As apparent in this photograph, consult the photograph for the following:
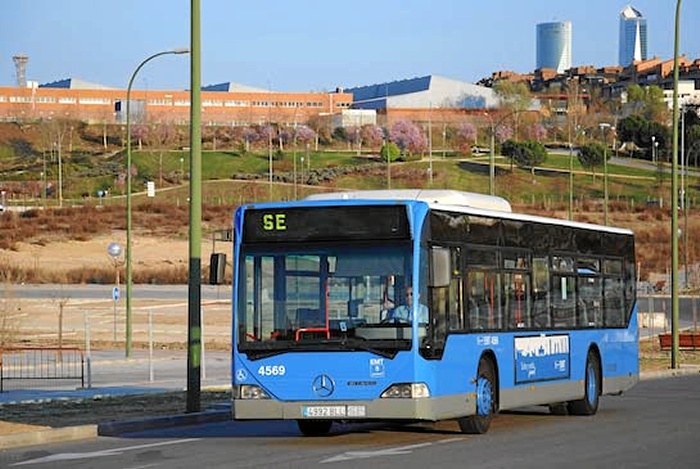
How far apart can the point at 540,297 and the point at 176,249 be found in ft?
225

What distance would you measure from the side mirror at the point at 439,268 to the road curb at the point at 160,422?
215 inches

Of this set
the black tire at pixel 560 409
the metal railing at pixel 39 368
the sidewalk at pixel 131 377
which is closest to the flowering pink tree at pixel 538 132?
the sidewalk at pixel 131 377

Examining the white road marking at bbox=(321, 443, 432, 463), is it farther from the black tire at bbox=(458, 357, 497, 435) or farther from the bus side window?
the bus side window

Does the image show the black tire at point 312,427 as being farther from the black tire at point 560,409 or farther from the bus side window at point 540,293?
the black tire at point 560,409

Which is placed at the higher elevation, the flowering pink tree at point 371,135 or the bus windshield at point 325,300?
the flowering pink tree at point 371,135

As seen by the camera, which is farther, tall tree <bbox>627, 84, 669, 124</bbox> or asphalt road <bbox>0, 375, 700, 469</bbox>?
tall tree <bbox>627, 84, 669, 124</bbox>

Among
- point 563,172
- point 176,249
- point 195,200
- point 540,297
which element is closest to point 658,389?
point 540,297

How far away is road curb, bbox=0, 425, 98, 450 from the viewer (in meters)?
19.4

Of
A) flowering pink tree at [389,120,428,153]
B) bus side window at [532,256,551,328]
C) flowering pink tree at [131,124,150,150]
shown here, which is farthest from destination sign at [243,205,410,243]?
flowering pink tree at [389,120,428,153]

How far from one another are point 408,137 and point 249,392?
132783 millimetres

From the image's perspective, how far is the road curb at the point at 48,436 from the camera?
1941 centimetres

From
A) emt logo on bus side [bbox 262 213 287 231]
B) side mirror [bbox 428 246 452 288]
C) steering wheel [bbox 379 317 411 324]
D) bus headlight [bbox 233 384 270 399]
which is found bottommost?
bus headlight [bbox 233 384 270 399]

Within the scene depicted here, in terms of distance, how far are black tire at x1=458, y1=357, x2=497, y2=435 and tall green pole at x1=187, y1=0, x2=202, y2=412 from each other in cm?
500

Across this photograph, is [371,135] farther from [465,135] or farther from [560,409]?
[560,409]
